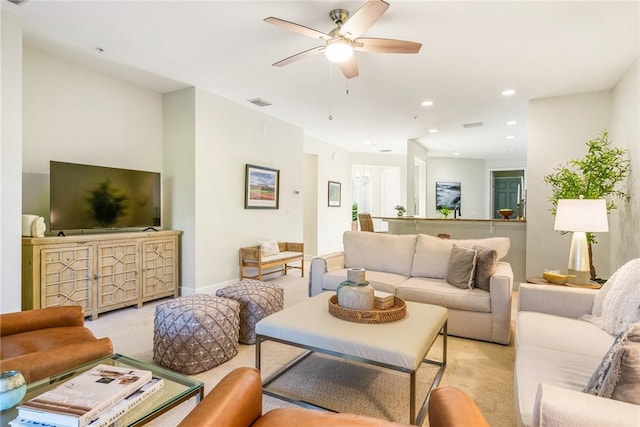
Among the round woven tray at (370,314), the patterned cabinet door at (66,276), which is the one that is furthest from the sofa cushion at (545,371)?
the patterned cabinet door at (66,276)

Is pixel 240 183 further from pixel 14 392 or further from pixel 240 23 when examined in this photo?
pixel 14 392

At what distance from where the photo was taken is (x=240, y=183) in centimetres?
501

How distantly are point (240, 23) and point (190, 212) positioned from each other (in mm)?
2453

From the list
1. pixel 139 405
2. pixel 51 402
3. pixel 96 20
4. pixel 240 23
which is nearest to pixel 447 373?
pixel 139 405

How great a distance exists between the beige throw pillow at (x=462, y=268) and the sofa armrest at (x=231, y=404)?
239 centimetres

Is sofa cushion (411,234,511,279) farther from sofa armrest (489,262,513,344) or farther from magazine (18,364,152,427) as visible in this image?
magazine (18,364,152,427)

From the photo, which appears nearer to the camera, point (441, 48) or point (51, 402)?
point (51, 402)

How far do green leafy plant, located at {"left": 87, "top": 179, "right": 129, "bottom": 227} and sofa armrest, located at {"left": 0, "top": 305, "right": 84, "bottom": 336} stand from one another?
1915 millimetres

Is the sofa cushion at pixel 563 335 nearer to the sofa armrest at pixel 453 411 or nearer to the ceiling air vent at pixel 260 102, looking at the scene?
the sofa armrest at pixel 453 411

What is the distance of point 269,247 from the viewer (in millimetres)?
5234

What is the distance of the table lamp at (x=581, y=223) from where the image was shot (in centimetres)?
266

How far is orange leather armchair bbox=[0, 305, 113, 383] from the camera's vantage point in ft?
4.51

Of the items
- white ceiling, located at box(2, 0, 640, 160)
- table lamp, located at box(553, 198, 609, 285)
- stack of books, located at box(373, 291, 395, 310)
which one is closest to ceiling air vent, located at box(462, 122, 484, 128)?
white ceiling, located at box(2, 0, 640, 160)

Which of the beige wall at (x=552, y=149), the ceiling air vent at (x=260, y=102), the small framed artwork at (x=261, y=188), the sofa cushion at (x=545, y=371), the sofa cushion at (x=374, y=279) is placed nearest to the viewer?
the sofa cushion at (x=545, y=371)
